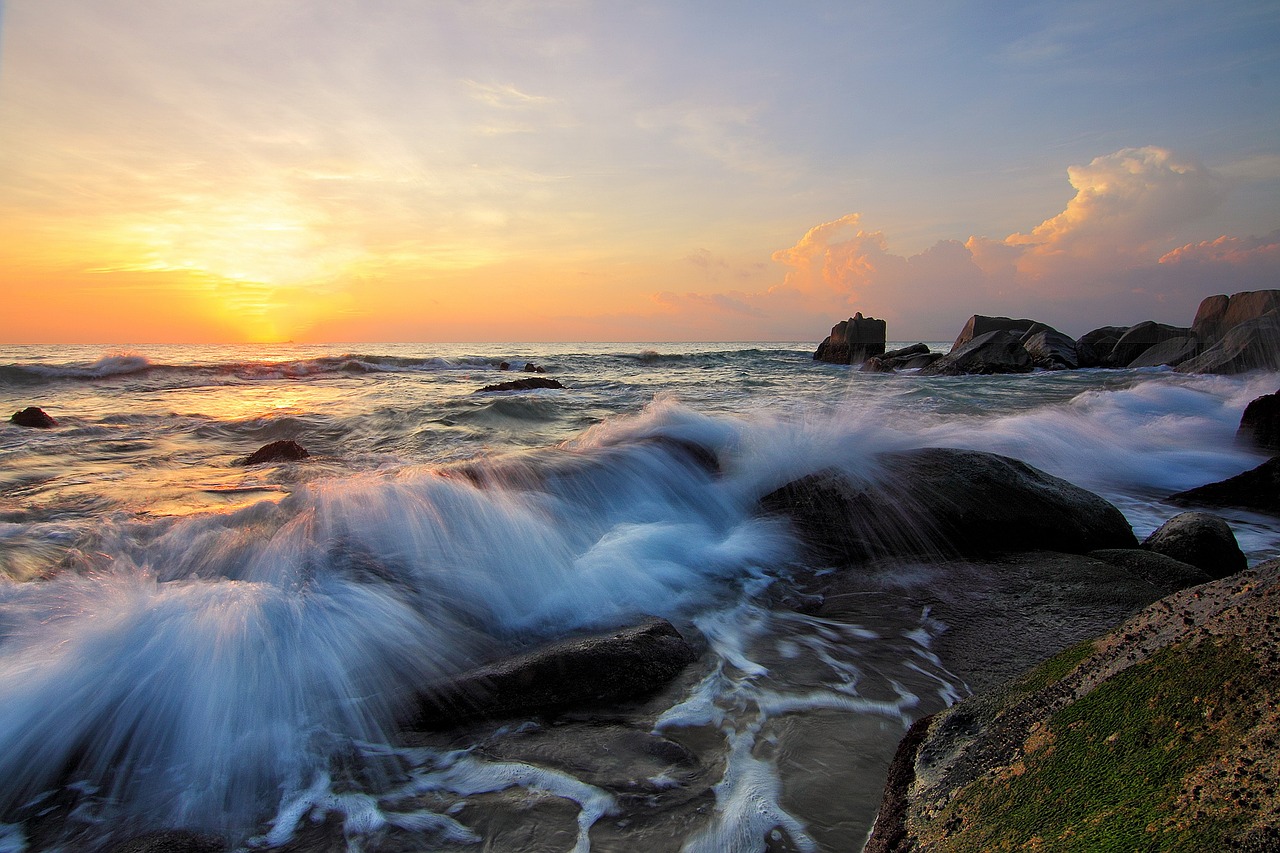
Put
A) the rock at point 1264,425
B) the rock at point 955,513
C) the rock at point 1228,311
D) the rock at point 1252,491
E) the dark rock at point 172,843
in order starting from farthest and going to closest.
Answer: the rock at point 1228,311, the rock at point 1264,425, the rock at point 1252,491, the rock at point 955,513, the dark rock at point 172,843

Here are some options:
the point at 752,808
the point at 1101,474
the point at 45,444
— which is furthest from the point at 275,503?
the point at 1101,474

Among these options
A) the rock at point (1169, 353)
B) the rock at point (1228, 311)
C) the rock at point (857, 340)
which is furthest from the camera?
the rock at point (857, 340)

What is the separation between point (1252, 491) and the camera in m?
5.11

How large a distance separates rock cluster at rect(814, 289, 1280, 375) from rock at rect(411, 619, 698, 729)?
18801mm

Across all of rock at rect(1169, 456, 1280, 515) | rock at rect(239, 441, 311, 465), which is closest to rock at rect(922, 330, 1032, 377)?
rock at rect(1169, 456, 1280, 515)

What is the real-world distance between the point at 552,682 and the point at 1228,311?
25.6 m

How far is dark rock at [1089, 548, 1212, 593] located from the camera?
3.30 m

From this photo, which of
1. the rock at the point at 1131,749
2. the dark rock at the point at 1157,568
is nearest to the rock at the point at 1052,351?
the dark rock at the point at 1157,568

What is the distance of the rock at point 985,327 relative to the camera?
25859 millimetres

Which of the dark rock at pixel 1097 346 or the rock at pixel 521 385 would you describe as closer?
the rock at pixel 521 385

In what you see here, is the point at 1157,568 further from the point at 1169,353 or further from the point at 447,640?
the point at 1169,353

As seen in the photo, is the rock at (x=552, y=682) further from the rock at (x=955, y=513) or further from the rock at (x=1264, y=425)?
the rock at (x=1264, y=425)

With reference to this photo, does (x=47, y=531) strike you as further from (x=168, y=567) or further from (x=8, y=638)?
(x=8, y=638)

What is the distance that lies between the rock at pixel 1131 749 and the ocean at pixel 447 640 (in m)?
0.49
